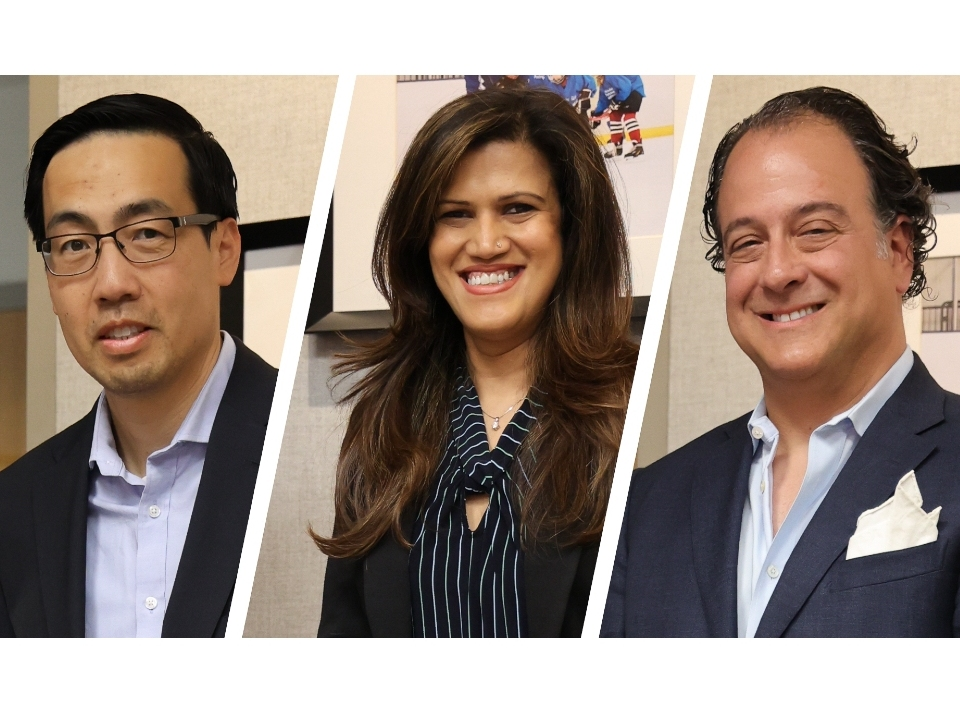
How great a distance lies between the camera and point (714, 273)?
7.07ft

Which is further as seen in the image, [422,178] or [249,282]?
[249,282]

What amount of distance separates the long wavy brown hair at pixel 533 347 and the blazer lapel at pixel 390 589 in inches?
1.1

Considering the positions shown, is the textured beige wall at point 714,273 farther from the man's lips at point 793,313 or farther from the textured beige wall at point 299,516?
the textured beige wall at point 299,516

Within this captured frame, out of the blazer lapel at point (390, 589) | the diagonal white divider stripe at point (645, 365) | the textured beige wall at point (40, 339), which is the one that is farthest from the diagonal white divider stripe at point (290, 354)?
the diagonal white divider stripe at point (645, 365)

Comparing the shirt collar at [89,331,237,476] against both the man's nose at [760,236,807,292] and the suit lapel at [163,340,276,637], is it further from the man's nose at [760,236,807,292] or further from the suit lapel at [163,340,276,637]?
the man's nose at [760,236,807,292]

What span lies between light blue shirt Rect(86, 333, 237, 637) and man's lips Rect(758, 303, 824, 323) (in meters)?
1.08

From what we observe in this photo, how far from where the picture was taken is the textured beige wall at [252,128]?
84.2 inches

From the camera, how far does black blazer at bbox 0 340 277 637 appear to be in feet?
6.57

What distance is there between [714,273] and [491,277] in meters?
0.51

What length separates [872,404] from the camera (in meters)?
1.88
